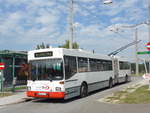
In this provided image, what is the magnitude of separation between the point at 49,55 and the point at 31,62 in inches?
47.0

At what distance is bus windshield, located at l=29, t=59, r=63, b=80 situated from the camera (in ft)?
39.0

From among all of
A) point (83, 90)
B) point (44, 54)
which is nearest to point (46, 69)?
point (44, 54)

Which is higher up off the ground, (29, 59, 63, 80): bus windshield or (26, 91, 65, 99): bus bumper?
(29, 59, 63, 80): bus windshield

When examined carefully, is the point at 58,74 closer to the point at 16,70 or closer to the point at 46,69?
the point at 46,69

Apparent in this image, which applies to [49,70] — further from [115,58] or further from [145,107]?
[115,58]

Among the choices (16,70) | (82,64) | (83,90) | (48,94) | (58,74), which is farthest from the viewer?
(16,70)

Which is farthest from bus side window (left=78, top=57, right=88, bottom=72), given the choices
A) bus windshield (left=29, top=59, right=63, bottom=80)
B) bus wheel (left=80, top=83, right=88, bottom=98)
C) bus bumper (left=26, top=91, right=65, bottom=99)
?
bus bumper (left=26, top=91, right=65, bottom=99)

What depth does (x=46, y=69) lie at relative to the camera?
1216cm

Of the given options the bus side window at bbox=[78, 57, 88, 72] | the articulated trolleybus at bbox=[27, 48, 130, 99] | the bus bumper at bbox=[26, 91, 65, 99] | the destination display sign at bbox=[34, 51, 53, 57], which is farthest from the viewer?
the bus side window at bbox=[78, 57, 88, 72]

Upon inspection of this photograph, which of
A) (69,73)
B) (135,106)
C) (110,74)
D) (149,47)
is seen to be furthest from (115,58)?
(135,106)

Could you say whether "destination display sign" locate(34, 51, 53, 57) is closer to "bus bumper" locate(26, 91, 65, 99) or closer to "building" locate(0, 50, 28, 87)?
"bus bumper" locate(26, 91, 65, 99)

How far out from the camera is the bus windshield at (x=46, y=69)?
1190 cm

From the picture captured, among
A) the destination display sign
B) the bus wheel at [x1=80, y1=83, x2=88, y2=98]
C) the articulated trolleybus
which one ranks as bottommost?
the bus wheel at [x1=80, y1=83, x2=88, y2=98]

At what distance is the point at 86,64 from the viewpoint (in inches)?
594
